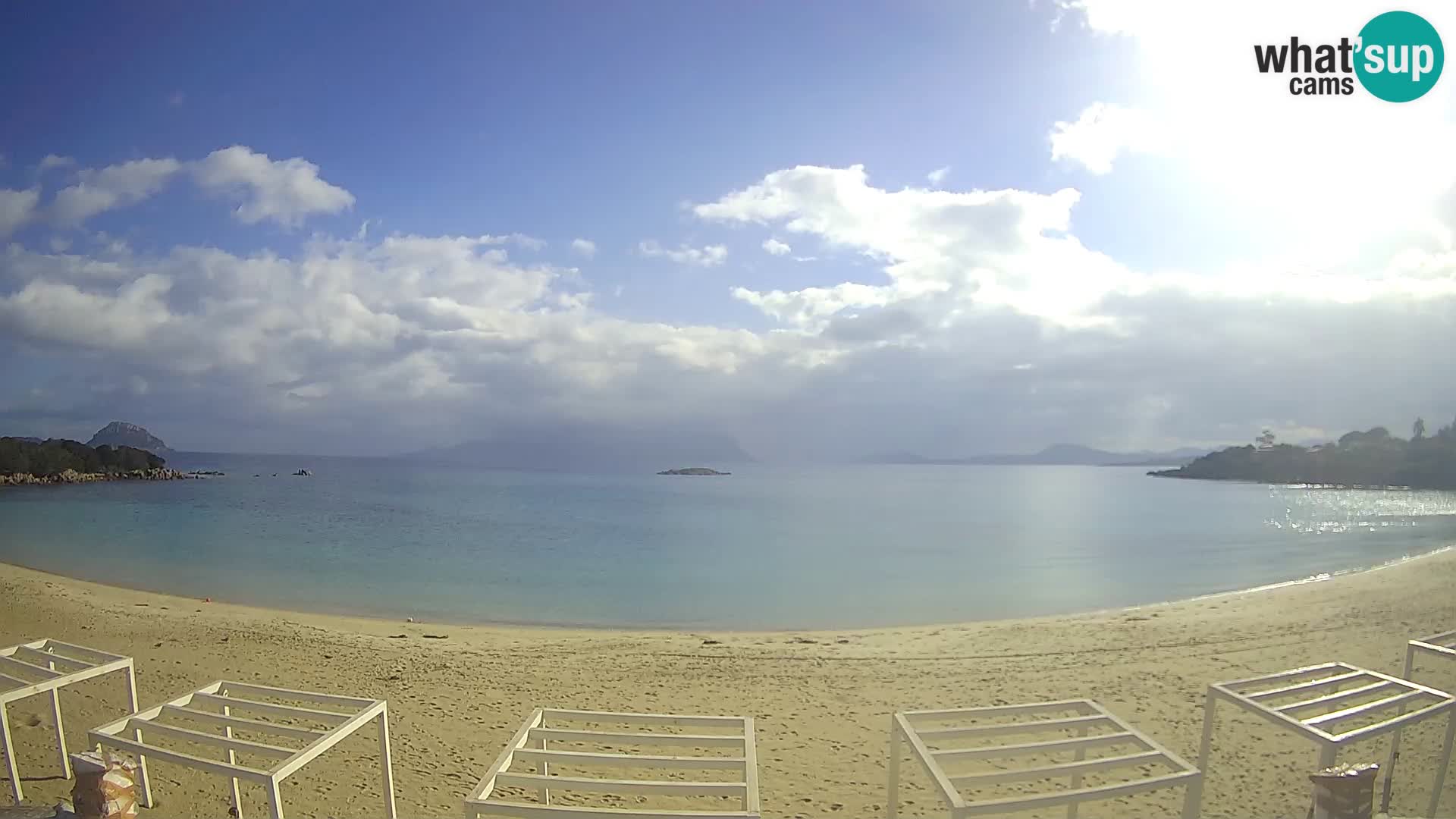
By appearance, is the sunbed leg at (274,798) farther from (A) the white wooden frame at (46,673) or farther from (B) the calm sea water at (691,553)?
(B) the calm sea water at (691,553)

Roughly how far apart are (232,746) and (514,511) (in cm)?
4432

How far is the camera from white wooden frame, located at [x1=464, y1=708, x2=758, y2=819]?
2.69 m

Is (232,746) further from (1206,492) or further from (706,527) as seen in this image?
(1206,492)

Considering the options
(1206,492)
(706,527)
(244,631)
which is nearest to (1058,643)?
(244,631)

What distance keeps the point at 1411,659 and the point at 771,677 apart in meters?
5.64

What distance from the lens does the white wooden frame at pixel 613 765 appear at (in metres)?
2.69

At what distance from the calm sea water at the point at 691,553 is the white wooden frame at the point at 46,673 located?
32.6ft

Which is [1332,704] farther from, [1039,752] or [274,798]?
[274,798]

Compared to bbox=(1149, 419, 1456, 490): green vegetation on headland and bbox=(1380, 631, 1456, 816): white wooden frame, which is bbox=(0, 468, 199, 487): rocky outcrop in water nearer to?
bbox=(1380, 631, 1456, 816): white wooden frame

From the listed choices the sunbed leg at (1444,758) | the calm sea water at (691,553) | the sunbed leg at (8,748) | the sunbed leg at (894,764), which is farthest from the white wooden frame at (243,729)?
the calm sea water at (691,553)

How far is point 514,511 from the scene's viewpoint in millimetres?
46031

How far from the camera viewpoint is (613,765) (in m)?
2.71

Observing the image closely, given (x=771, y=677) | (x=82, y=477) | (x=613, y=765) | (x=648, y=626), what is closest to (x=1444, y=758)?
(x=613, y=765)

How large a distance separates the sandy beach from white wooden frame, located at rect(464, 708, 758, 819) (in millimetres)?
1567
